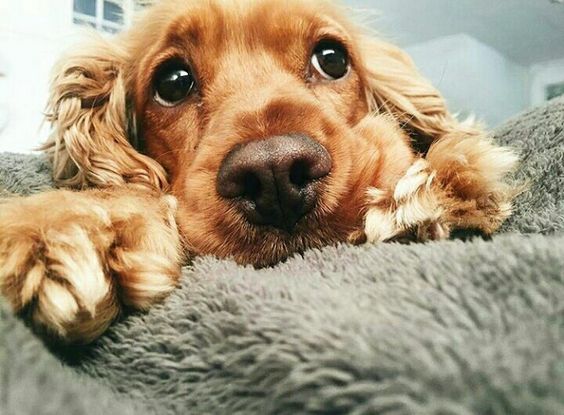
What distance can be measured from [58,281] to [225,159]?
0.40m

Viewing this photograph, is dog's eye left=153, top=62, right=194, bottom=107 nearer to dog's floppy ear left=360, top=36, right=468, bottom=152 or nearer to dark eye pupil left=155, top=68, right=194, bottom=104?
dark eye pupil left=155, top=68, right=194, bottom=104

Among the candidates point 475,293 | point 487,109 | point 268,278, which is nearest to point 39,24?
point 268,278

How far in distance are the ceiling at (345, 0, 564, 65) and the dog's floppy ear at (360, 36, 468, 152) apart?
129 inches

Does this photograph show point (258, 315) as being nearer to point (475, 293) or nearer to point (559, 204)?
point (475, 293)

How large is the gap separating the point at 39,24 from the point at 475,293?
3205 millimetres

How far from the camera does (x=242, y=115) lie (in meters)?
1.11

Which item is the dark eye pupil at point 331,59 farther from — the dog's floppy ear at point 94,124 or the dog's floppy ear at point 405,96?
the dog's floppy ear at point 94,124

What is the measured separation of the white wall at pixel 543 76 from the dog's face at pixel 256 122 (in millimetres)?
5953

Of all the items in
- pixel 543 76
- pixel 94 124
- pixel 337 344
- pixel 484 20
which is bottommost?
pixel 543 76

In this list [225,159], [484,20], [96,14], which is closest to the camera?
[225,159]

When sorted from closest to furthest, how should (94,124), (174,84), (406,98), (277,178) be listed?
(277,178) < (174,84) < (94,124) < (406,98)

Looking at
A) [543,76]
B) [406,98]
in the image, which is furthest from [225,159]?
[543,76]

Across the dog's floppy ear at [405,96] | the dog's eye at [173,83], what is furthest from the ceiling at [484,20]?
the dog's eye at [173,83]

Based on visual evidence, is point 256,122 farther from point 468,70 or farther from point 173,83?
point 468,70
